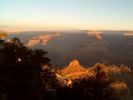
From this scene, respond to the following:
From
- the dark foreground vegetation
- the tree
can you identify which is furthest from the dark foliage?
the tree

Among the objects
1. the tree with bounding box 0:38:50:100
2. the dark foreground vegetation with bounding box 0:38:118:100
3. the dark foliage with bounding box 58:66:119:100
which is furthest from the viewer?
the dark foliage with bounding box 58:66:119:100

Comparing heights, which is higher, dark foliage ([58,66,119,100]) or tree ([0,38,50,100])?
tree ([0,38,50,100])

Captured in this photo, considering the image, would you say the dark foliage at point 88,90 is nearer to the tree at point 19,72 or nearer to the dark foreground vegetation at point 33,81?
the dark foreground vegetation at point 33,81

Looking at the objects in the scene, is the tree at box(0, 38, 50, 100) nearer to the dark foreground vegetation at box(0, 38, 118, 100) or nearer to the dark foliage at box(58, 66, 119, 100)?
the dark foreground vegetation at box(0, 38, 118, 100)

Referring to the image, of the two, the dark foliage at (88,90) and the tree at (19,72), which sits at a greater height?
the tree at (19,72)

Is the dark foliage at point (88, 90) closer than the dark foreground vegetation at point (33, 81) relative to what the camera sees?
No

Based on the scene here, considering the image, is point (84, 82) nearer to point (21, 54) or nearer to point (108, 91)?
point (108, 91)

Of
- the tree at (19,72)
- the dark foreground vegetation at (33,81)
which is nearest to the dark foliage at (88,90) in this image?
the dark foreground vegetation at (33,81)

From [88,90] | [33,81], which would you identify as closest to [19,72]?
[33,81]
